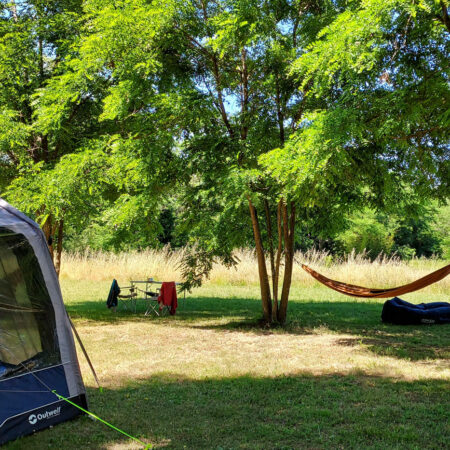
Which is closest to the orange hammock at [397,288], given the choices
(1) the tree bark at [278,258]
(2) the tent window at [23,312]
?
(1) the tree bark at [278,258]

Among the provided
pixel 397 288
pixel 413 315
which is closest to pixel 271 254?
pixel 397 288

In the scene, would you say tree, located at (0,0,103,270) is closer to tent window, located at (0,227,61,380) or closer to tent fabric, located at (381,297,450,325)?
tent window, located at (0,227,61,380)

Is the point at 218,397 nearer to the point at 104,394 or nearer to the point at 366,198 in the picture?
the point at 104,394

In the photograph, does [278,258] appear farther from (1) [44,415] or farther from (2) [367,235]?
(2) [367,235]

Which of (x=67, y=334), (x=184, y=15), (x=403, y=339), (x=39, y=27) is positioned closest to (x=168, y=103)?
(x=184, y=15)

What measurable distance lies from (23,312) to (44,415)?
813 millimetres

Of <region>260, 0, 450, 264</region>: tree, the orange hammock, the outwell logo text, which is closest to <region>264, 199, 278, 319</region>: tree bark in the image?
the orange hammock

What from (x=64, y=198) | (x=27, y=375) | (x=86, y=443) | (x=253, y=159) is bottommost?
(x=86, y=443)

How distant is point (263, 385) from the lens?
525 centimetres

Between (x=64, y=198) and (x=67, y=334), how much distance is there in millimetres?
3853

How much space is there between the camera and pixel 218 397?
487cm

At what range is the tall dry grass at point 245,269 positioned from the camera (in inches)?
564

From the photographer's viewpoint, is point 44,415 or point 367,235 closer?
point 44,415

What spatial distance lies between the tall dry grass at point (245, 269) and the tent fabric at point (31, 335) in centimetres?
1061
